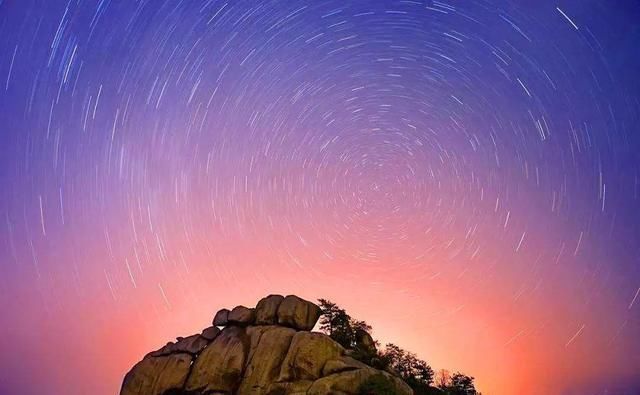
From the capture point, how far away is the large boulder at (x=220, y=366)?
3281 centimetres

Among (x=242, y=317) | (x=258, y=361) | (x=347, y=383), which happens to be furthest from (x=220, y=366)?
(x=347, y=383)

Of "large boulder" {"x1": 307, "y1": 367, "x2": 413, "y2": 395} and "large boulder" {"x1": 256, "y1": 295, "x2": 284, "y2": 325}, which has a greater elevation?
"large boulder" {"x1": 256, "y1": 295, "x2": 284, "y2": 325}

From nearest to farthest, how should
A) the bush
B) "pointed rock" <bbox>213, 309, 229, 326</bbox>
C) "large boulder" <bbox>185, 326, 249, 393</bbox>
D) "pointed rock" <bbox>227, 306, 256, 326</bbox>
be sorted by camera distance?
the bush
"large boulder" <bbox>185, 326, 249, 393</bbox>
"pointed rock" <bbox>227, 306, 256, 326</bbox>
"pointed rock" <bbox>213, 309, 229, 326</bbox>

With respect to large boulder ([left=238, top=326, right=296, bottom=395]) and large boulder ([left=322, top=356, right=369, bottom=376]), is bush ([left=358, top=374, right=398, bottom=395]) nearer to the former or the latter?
large boulder ([left=322, top=356, right=369, bottom=376])

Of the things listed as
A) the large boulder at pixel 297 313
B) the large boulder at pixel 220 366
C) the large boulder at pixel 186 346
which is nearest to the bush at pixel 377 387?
the large boulder at pixel 297 313

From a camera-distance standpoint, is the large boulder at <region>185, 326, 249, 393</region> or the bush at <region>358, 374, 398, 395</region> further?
the large boulder at <region>185, 326, 249, 393</region>

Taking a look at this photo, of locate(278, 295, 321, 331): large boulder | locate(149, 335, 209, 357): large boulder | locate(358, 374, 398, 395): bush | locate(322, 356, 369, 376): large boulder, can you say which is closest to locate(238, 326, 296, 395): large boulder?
locate(278, 295, 321, 331): large boulder

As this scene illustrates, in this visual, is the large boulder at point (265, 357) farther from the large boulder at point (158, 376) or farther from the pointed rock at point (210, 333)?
the large boulder at point (158, 376)

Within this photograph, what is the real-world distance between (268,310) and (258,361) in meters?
5.31

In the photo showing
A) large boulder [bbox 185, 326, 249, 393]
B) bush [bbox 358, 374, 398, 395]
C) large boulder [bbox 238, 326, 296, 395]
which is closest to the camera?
bush [bbox 358, 374, 398, 395]

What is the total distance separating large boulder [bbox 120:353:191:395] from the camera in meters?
34.1

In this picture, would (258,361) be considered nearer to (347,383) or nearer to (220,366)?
(220,366)

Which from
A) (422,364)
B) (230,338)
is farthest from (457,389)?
(230,338)

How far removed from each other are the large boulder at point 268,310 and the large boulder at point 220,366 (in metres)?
2.10
